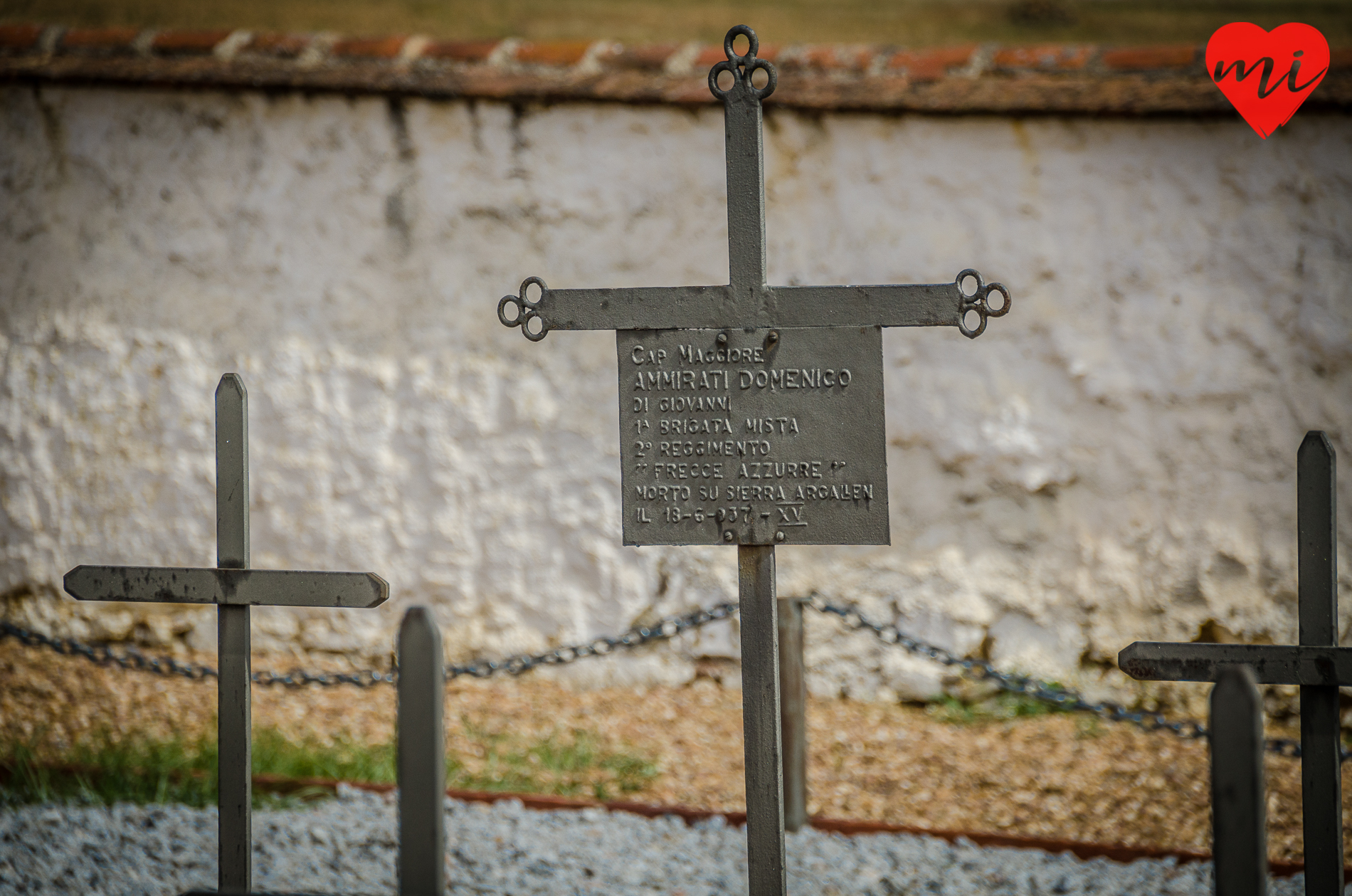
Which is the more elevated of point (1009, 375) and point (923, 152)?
point (923, 152)

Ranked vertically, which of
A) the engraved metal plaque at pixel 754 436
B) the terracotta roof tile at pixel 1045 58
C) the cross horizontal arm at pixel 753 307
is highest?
the terracotta roof tile at pixel 1045 58

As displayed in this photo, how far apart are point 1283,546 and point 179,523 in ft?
15.0

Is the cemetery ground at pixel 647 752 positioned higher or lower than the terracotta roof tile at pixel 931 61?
lower

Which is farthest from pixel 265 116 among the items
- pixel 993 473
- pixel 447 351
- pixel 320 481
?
pixel 993 473

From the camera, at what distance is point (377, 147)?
15.5 ft

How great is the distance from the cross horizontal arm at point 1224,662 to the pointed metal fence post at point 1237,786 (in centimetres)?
68

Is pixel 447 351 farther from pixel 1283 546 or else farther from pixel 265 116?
pixel 1283 546

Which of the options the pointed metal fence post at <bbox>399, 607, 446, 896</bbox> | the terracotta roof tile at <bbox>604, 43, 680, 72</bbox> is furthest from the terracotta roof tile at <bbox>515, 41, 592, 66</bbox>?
the pointed metal fence post at <bbox>399, 607, 446, 896</bbox>

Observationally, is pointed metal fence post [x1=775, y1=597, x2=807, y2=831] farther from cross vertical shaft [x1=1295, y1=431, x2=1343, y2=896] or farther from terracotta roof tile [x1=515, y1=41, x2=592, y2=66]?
terracotta roof tile [x1=515, y1=41, x2=592, y2=66]

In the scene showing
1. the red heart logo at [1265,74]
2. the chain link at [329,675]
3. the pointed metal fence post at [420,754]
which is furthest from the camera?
the red heart logo at [1265,74]

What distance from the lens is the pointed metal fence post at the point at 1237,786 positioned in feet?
5.07

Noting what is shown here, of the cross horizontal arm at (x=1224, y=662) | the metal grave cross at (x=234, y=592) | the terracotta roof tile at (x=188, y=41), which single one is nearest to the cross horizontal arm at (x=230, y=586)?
the metal grave cross at (x=234, y=592)

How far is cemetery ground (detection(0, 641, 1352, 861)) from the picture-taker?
362 centimetres

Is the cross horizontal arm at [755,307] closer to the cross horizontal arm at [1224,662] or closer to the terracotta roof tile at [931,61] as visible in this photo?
the cross horizontal arm at [1224,662]
